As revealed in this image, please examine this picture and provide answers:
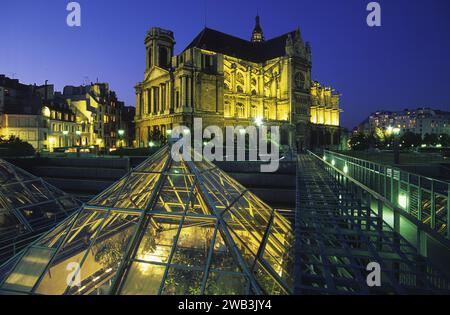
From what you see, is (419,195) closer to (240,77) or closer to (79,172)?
(79,172)

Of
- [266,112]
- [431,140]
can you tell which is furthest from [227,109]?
[431,140]

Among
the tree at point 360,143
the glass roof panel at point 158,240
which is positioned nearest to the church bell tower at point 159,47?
the tree at point 360,143

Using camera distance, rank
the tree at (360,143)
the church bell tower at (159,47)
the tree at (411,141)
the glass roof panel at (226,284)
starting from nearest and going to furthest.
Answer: the glass roof panel at (226,284) → the church bell tower at (159,47) → the tree at (360,143) → the tree at (411,141)

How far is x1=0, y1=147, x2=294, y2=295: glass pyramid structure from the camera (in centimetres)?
582

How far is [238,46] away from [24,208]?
65374 mm

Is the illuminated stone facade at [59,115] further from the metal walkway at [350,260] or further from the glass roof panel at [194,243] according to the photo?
the metal walkway at [350,260]

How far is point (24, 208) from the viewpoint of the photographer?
46.4 feet

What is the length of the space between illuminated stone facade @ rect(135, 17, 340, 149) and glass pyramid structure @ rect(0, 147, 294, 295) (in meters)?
45.8

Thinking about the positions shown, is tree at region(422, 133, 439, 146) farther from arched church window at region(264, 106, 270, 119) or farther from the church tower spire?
the church tower spire

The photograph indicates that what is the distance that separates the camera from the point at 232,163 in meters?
26.3

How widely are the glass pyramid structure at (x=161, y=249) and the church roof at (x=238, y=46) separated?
58.3 meters

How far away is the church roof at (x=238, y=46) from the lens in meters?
62.9

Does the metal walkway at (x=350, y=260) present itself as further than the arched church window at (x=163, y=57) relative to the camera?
No

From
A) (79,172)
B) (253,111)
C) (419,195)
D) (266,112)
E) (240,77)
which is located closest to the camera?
(419,195)
